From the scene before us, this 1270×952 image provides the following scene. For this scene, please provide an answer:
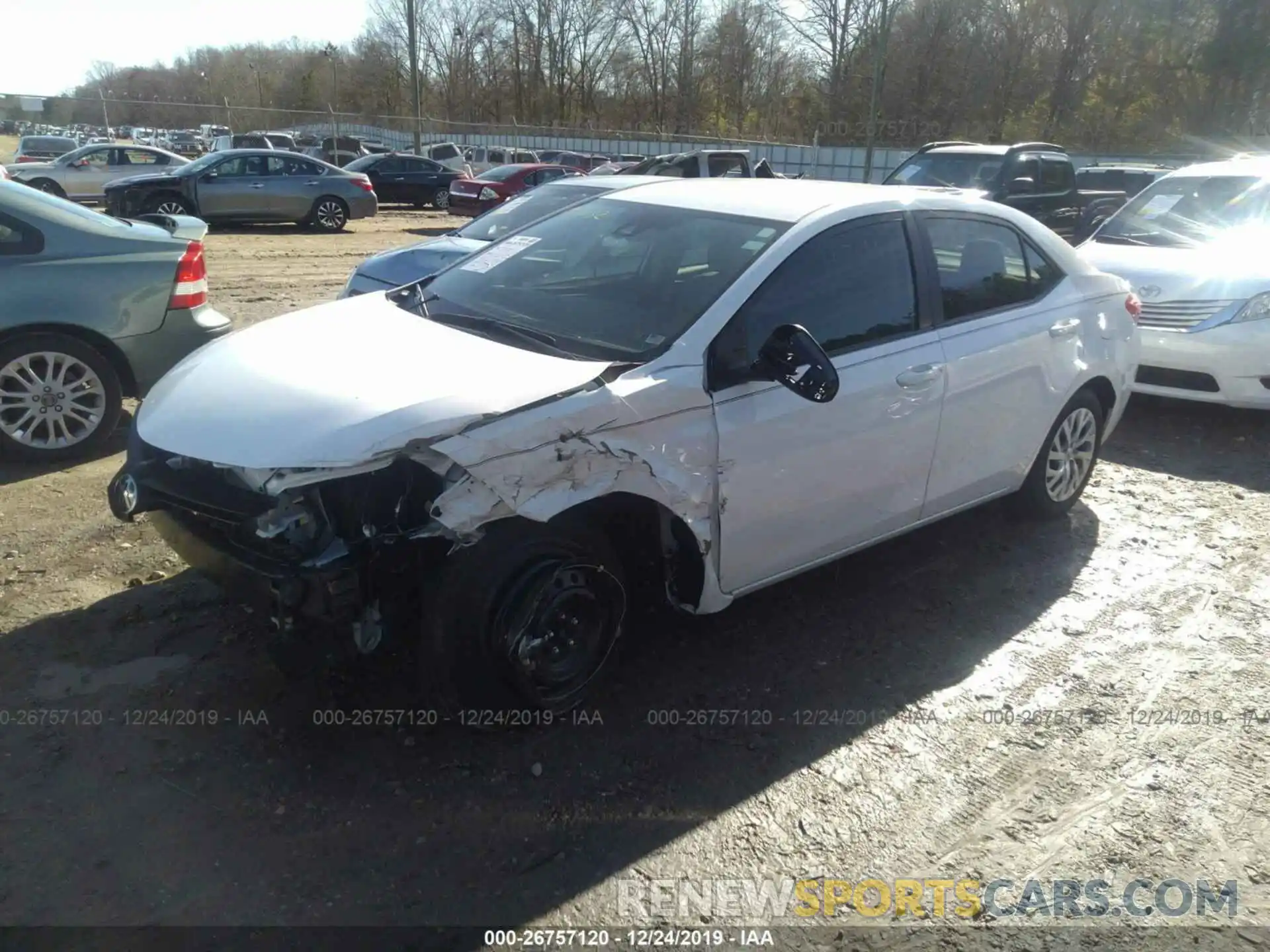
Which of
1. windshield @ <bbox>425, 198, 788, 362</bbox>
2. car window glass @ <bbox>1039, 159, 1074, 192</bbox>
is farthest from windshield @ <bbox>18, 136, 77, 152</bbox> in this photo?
windshield @ <bbox>425, 198, 788, 362</bbox>

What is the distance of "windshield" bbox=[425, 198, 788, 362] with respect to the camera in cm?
356

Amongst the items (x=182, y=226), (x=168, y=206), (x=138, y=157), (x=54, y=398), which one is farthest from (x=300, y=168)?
(x=54, y=398)

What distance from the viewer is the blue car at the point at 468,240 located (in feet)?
26.3

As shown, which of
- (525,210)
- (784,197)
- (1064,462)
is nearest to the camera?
(784,197)

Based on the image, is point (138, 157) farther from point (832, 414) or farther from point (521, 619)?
point (521, 619)

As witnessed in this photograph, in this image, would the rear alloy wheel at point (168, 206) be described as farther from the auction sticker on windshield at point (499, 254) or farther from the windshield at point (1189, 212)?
the windshield at point (1189, 212)

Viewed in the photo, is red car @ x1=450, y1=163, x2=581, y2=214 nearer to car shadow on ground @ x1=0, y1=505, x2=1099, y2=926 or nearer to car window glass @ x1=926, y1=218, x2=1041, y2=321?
car window glass @ x1=926, y1=218, x2=1041, y2=321

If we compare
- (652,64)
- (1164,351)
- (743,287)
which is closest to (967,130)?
(652,64)

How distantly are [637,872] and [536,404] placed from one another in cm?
141

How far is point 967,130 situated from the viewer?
4562cm

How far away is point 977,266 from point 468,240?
16.3 ft

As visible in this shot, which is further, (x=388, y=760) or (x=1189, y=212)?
(x=1189, y=212)

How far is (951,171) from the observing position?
1303 cm

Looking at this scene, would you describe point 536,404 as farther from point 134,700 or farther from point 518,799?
point 134,700
